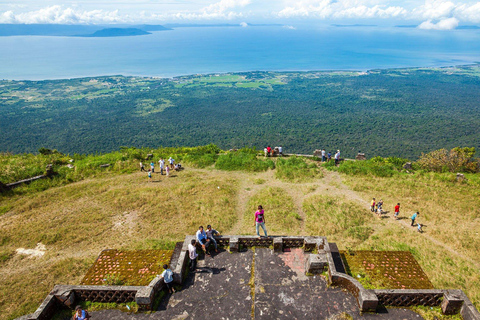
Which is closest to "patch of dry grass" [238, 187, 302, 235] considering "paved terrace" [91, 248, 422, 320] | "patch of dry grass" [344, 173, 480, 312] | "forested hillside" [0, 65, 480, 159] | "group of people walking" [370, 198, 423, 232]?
"patch of dry grass" [344, 173, 480, 312]

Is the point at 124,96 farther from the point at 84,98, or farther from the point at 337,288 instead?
the point at 337,288

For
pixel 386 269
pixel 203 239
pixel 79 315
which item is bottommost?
pixel 386 269

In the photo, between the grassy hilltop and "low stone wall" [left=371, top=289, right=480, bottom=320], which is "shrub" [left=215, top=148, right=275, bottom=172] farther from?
"low stone wall" [left=371, top=289, right=480, bottom=320]

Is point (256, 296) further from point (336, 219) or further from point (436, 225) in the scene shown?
point (436, 225)

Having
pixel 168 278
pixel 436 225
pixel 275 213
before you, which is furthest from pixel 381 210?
pixel 168 278

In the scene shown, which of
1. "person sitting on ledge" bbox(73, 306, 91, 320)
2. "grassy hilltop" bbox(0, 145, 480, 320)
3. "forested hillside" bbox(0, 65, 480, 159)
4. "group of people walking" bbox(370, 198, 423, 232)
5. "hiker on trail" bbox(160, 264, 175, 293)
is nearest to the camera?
"person sitting on ledge" bbox(73, 306, 91, 320)

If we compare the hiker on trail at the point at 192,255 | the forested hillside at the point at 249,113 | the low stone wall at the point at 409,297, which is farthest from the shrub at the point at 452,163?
the forested hillside at the point at 249,113
